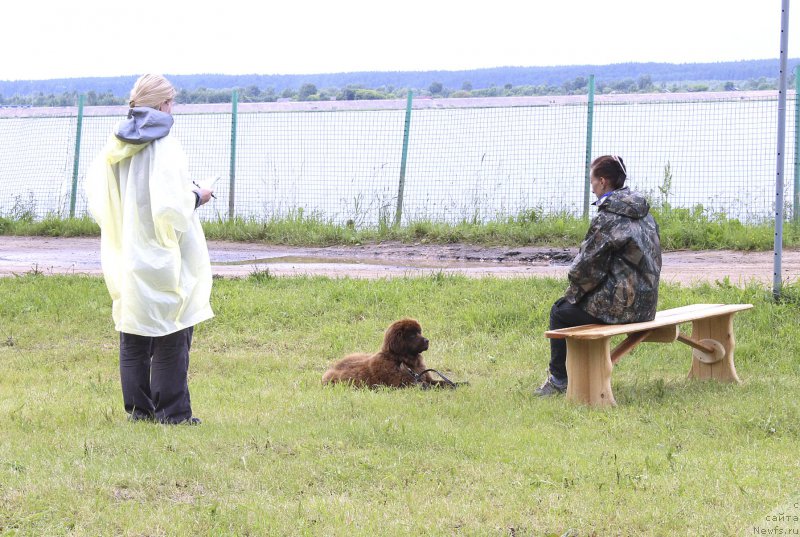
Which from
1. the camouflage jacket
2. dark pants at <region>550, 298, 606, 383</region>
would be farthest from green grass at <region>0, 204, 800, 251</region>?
the camouflage jacket

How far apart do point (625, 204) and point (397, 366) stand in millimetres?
2172

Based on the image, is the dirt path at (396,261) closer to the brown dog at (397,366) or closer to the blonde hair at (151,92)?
the brown dog at (397,366)

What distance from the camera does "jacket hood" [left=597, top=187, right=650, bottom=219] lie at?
22.8 feet

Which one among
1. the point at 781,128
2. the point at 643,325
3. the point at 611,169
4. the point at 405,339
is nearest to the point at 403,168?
the point at 781,128

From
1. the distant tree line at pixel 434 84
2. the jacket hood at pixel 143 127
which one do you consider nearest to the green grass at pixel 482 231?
the distant tree line at pixel 434 84

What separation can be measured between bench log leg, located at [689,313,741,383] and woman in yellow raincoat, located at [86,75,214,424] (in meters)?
4.06

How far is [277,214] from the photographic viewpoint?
17.3 m

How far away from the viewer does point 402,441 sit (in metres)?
5.88

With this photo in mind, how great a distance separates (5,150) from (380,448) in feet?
58.3

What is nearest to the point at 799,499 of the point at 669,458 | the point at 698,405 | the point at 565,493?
the point at 669,458

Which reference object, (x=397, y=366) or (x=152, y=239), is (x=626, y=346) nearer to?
(x=397, y=366)

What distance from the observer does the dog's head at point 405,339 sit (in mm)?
7688

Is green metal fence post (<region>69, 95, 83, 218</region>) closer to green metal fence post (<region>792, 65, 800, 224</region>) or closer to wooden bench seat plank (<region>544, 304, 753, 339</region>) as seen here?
green metal fence post (<region>792, 65, 800, 224</region>)

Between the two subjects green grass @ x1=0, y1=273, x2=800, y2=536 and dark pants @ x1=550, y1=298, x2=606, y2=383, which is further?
dark pants @ x1=550, y1=298, x2=606, y2=383
